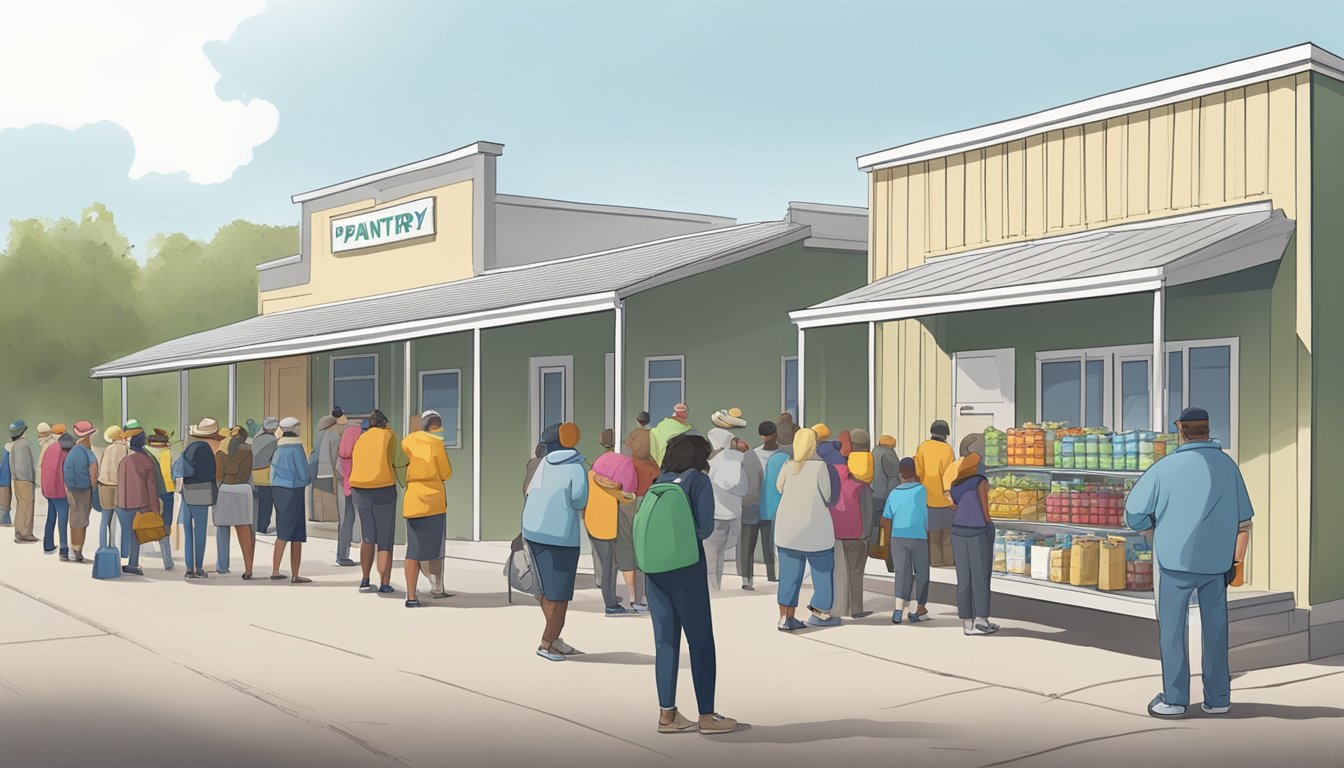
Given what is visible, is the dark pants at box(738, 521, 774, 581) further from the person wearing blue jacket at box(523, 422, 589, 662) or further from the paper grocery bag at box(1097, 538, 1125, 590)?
the person wearing blue jacket at box(523, 422, 589, 662)

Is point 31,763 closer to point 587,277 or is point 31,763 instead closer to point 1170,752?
point 1170,752

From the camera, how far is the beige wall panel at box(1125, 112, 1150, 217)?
12562mm

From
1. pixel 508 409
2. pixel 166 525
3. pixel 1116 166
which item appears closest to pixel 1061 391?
pixel 1116 166

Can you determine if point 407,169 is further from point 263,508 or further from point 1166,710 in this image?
point 1166,710

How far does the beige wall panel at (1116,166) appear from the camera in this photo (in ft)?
41.9

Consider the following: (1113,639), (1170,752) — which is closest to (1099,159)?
(1113,639)

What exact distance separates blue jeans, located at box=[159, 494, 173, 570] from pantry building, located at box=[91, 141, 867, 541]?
11.3 ft

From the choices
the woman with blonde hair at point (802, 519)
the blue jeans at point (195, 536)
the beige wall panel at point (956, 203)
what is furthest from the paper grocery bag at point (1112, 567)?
the blue jeans at point (195, 536)

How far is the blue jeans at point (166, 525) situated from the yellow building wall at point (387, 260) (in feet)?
23.8

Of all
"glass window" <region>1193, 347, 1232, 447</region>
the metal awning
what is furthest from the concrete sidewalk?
the metal awning

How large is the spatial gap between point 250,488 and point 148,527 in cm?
117

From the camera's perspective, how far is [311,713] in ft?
27.1

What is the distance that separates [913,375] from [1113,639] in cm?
447

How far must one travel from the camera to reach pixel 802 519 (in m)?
11.1
